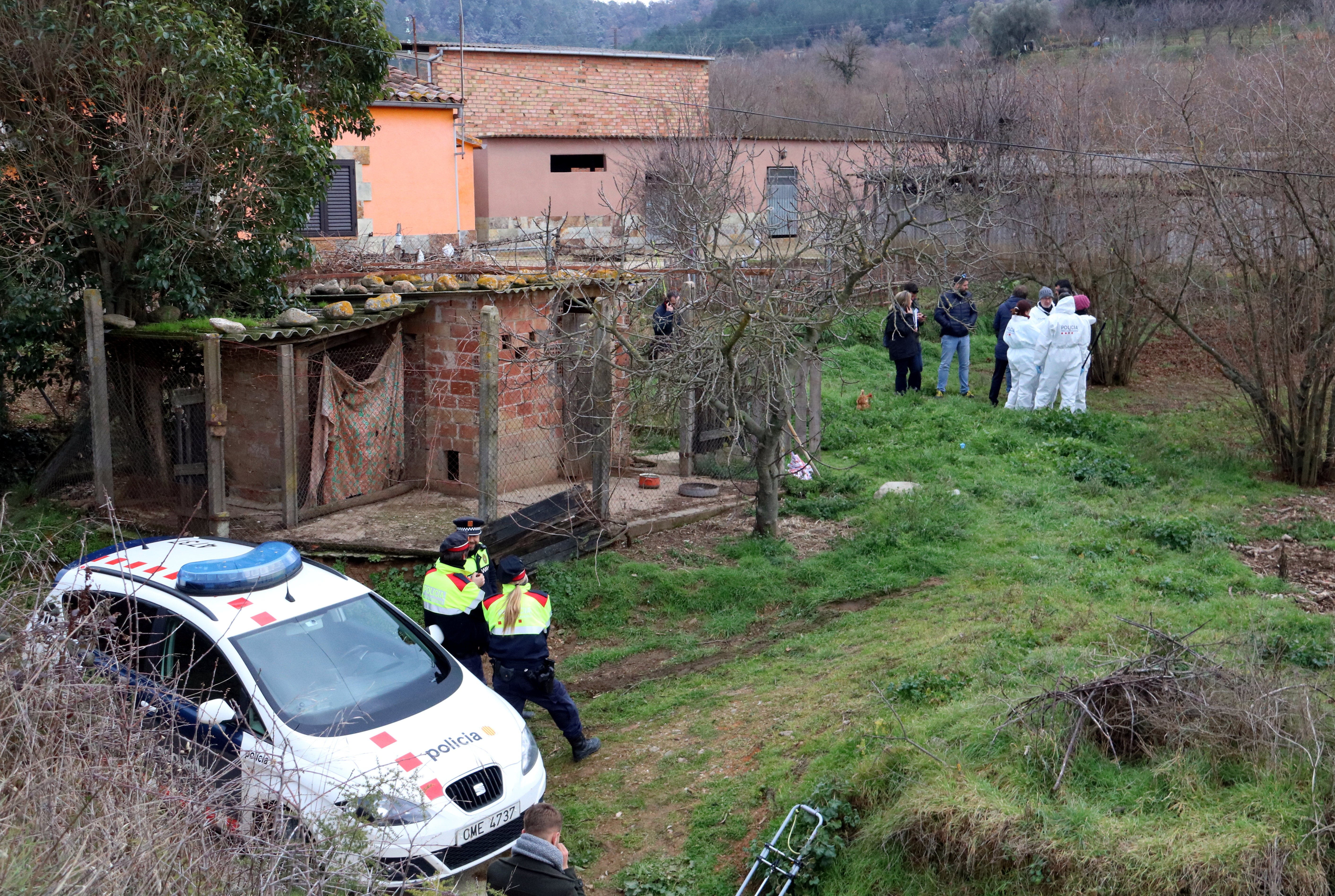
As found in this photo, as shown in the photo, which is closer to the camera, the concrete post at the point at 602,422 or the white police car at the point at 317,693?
the white police car at the point at 317,693

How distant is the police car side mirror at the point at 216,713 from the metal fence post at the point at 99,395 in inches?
170

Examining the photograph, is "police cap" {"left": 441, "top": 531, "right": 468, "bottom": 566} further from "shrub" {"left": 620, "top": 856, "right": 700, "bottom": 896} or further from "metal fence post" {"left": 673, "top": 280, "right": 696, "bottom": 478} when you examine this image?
"metal fence post" {"left": 673, "top": 280, "right": 696, "bottom": 478}

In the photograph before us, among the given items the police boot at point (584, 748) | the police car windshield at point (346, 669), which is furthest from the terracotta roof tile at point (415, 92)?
the police boot at point (584, 748)

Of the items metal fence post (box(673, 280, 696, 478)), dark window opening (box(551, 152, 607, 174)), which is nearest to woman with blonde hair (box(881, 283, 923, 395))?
metal fence post (box(673, 280, 696, 478))

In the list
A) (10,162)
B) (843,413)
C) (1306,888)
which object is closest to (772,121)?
(843,413)

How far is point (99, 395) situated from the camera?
8.76 meters

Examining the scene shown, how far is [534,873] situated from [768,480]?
19.9ft

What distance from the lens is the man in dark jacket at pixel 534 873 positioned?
456 centimetres

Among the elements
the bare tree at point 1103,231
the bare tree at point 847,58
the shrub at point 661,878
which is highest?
the bare tree at point 847,58

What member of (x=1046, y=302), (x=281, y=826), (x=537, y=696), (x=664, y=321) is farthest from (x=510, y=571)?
(x=1046, y=302)

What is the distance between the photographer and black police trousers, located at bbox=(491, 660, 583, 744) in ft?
22.1

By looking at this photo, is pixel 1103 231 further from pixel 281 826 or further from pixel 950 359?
pixel 281 826

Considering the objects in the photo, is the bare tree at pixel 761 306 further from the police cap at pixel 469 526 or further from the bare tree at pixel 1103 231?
the bare tree at pixel 1103 231

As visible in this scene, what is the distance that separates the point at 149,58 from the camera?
9219mm
